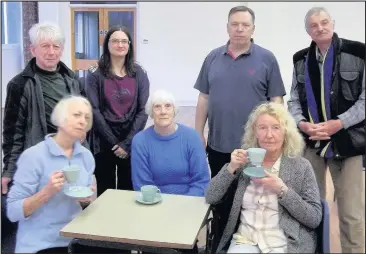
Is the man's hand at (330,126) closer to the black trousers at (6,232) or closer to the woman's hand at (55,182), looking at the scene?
the woman's hand at (55,182)

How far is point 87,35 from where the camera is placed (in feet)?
7.23

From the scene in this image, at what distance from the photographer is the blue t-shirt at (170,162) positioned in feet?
6.97

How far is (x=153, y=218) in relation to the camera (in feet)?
5.75

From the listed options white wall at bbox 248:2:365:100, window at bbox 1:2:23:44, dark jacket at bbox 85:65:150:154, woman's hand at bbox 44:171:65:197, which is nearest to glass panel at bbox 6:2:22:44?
window at bbox 1:2:23:44

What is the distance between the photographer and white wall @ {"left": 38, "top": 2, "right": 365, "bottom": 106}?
1.99 meters

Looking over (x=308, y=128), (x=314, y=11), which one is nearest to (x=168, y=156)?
(x=308, y=128)

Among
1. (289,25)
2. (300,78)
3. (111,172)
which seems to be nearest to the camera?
(300,78)

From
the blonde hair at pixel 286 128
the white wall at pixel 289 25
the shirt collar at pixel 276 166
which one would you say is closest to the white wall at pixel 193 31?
the white wall at pixel 289 25

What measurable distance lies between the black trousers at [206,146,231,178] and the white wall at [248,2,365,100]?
0.46 metres

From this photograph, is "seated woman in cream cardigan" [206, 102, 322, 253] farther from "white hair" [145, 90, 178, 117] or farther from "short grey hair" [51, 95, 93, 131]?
"short grey hair" [51, 95, 93, 131]

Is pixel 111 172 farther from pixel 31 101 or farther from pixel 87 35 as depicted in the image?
pixel 87 35

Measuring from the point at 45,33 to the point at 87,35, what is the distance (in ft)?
1.02

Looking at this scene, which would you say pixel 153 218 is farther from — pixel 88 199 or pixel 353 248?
pixel 353 248

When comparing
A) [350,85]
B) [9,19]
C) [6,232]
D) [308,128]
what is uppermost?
[9,19]
